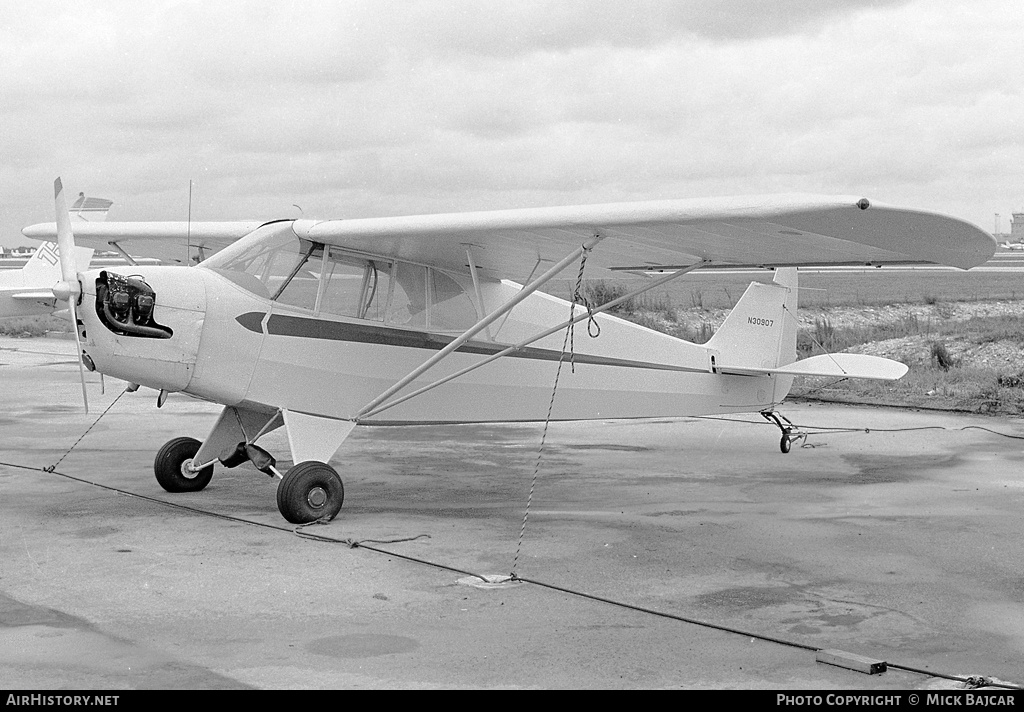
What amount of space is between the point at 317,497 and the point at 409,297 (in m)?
2.14

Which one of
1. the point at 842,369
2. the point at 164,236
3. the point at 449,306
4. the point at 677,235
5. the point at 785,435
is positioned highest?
the point at 164,236

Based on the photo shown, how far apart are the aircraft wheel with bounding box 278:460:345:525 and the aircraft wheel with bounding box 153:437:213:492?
5.65ft

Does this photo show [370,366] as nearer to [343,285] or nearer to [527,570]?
[343,285]

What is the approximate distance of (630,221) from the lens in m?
7.37

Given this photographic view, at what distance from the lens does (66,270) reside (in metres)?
8.38

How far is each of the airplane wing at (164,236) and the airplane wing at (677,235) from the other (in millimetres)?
2751

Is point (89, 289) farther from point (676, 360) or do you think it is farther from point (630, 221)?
point (676, 360)

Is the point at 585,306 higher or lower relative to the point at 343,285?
lower

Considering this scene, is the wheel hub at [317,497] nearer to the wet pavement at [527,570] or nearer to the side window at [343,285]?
the wet pavement at [527,570]

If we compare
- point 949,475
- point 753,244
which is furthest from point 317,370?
point 949,475

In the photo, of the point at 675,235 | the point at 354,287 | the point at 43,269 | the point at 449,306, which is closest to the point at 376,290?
the point at 354,287

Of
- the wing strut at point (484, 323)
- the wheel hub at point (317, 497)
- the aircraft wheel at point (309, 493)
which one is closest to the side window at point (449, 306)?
the wing strut at point (484, 323)

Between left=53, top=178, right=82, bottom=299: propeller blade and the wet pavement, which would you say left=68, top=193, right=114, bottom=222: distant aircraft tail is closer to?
the wet pavement

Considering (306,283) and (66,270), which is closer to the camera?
(66,270)
